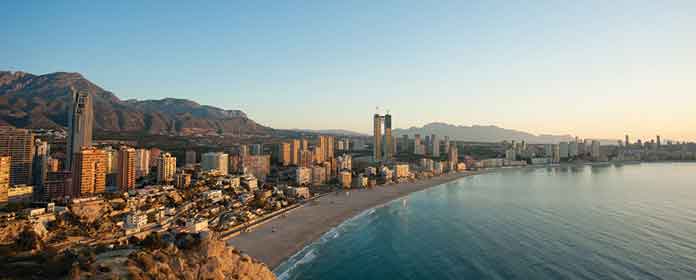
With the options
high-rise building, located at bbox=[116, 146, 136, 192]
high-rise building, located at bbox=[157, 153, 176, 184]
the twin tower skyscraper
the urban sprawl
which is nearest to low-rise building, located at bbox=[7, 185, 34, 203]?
the urban sprawl

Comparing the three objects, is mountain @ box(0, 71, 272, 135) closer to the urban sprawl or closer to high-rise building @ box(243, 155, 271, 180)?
the urban sprawl

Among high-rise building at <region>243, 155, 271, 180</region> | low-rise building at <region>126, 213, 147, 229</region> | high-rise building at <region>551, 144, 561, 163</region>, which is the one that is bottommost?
low-rise building at <region>126, 213, 147, 229</region>

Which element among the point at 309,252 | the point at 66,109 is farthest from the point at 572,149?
the point at 66,109

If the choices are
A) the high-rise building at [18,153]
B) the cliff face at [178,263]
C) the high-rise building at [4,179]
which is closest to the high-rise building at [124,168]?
the high-rise building at [18,153]

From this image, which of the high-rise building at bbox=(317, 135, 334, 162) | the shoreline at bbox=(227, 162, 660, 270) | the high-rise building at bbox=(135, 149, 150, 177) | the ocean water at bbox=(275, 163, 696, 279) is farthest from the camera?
the high-rise building at bbox=(317, 135, 334, 162)

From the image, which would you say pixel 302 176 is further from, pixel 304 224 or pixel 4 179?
pixel 4 179

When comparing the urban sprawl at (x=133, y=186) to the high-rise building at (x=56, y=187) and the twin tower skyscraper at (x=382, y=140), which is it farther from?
the twin tower skyscraper at (x=382, y=140)

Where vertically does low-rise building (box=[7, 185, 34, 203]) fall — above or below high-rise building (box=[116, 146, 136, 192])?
below
